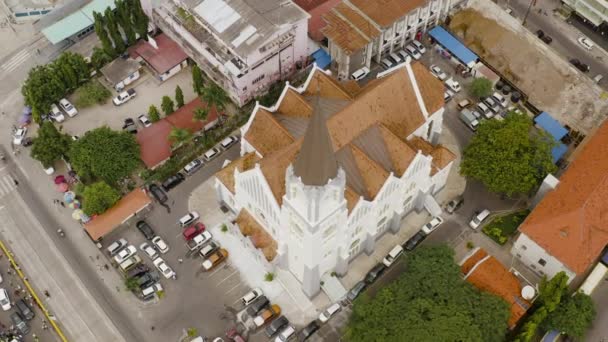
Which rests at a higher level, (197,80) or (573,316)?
(197,80)

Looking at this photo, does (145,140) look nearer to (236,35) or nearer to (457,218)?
(236,35)

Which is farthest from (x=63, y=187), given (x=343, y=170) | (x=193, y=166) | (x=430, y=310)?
(x=430, y=310)

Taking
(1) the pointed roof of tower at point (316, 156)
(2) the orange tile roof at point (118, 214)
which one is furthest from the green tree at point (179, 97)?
(1) the pointed roof of tower at point (316, 156)

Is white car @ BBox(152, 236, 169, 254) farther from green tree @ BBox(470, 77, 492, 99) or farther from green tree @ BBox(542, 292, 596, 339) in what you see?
green tree @ BBox(470, 77, 492, 99)

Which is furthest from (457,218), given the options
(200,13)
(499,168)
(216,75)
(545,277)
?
(200,13)

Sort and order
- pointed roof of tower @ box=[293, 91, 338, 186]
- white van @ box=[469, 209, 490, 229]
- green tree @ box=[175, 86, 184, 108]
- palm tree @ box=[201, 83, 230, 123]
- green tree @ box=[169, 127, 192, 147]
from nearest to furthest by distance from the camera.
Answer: pointed roof of tower @ box=[293, 91, 338, 186]
white van @ box=[469, 209, 490, 229]
green tree @ box=[169, 127, 192, 147]
palm tree @ box=[201, 83, 230, 123]
green tree @ box=[175, 86, 184, 108]

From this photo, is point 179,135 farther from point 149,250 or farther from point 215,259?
point 215,259

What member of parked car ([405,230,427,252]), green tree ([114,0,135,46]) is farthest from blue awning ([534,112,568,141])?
green tree ([114,0,135,46])
